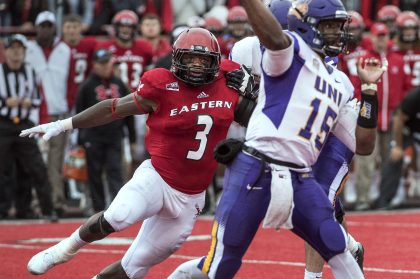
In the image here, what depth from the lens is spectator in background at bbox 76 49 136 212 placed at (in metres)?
12.4

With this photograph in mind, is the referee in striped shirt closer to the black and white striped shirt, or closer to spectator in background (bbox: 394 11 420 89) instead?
the black and white striped shirt

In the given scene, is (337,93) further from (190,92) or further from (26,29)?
(26,29)

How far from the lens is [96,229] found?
6.64m

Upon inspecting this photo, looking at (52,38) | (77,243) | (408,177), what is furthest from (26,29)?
(77,243)

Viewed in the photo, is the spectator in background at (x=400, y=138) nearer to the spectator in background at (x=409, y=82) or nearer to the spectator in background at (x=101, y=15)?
the spectator in background at (x=409, y=82)

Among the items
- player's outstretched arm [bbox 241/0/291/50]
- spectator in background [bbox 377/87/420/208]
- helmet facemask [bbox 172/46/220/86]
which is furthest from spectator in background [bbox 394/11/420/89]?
player's outstretched arm [bbox 241/0/291/50]

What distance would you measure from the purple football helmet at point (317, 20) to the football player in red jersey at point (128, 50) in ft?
24.2

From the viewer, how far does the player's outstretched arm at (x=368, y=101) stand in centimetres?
602

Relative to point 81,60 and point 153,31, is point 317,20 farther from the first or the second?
point 153,31

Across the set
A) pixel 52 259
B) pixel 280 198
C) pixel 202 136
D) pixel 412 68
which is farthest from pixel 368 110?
pixel 412 68

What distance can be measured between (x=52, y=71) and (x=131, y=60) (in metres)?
0.93

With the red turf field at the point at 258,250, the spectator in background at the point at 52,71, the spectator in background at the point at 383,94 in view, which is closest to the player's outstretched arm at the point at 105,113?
the red turf field at the point at 258,250

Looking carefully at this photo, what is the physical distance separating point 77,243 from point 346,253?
1829 mm

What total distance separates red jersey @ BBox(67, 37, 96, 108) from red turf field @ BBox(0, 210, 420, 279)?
1.82m
